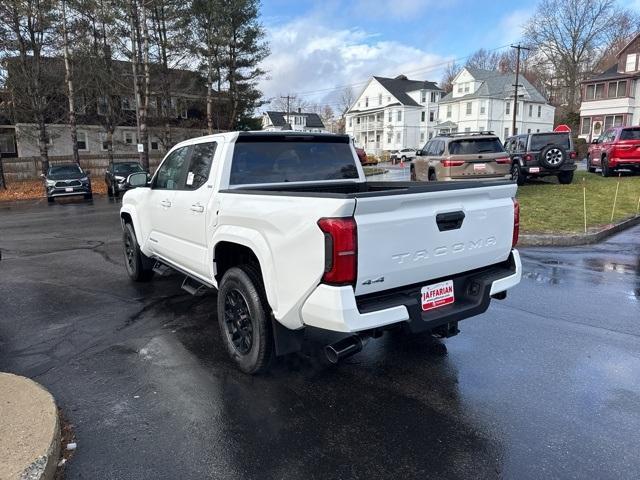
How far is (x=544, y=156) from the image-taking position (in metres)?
16.4

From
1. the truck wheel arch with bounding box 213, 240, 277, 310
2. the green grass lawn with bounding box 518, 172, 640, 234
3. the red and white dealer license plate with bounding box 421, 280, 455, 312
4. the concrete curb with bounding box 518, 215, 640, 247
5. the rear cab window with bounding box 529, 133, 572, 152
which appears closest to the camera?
the red and white dealer license plate with bounding box 421, 280, 455, 312

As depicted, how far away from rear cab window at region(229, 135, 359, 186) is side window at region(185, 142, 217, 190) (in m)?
0.33

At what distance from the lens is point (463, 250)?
3.59 meters

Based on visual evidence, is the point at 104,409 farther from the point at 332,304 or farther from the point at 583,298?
the point at 583,298

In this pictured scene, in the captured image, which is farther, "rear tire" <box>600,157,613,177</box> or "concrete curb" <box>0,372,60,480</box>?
"rear tire" <box>600,157,613,177</box>

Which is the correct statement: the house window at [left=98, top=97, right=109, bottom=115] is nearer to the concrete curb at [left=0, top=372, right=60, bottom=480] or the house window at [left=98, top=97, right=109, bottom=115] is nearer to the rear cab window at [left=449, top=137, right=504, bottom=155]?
the rear cab window at [left=449, top=137, right=504, bottom=155]

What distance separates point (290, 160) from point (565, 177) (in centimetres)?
1572

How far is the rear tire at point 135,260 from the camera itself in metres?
6.59

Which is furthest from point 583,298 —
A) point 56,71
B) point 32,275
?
point 56,71

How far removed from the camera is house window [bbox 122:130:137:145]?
137ft

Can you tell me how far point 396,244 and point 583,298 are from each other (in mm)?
4011

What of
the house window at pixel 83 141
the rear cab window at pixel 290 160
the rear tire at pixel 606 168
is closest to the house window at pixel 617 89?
the rear tire at pixel 606 168

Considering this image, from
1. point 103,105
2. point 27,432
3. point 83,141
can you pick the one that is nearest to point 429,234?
point 27,432

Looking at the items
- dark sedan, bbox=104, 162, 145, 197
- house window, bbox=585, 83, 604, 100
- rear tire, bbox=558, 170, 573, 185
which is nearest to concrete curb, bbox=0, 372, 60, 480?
rear tire, bbox=558, 170, 573, 185
